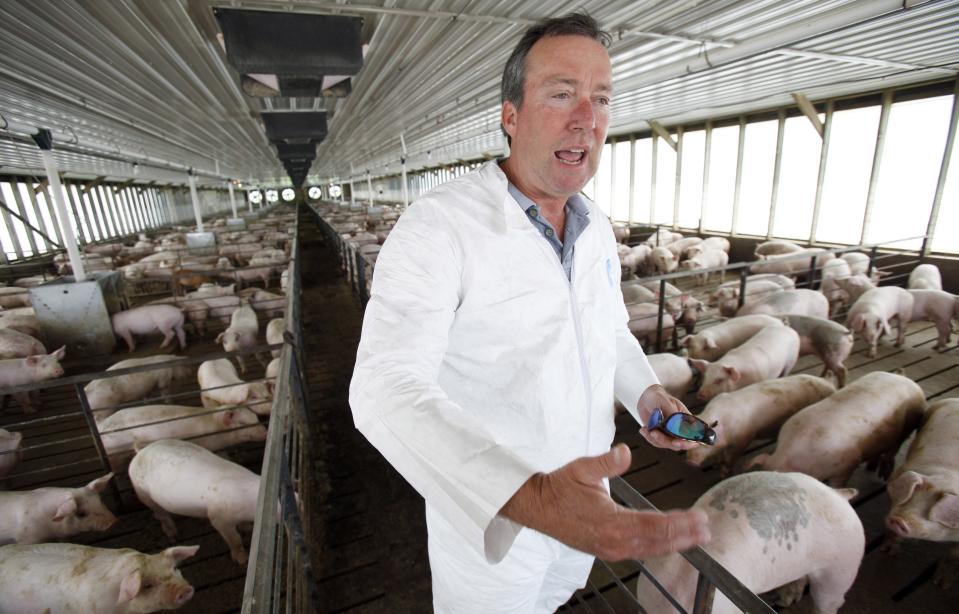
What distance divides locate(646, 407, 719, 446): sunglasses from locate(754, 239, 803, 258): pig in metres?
9.87

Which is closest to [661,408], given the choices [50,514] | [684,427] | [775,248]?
[684,427]

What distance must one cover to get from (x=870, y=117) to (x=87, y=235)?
85.6 ft

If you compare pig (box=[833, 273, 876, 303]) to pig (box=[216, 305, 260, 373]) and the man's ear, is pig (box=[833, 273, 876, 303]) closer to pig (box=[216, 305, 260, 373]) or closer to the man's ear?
the man's ear

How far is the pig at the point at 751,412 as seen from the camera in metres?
3.25

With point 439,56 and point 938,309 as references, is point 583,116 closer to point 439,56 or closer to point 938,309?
point 439,56

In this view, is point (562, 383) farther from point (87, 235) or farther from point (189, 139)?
point (87, 235)

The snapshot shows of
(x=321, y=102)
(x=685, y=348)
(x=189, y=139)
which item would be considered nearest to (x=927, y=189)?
(x=685, y=348)

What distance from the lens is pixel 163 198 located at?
2936 cm

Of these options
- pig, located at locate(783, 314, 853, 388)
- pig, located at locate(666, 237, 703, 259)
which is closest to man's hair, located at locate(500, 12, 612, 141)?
pig, located at locate(783, 314, 853, 388)

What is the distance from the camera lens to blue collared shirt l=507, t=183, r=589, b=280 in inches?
51.9

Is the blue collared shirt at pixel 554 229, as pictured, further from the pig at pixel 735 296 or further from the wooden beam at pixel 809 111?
the wooden beam at pixel 809 111

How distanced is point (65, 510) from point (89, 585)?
73cm

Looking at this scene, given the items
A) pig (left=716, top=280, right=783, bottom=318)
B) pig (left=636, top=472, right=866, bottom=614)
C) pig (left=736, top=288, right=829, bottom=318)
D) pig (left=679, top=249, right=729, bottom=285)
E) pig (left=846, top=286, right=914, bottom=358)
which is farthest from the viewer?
pig (left=679, top=249, right=729, bottom=285)

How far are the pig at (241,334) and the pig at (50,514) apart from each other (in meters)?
2.35
